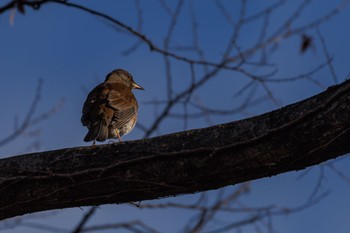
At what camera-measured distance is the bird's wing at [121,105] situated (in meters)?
7.71

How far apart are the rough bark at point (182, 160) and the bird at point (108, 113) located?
2.74 meters

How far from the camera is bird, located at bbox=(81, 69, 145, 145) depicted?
24.1 ft

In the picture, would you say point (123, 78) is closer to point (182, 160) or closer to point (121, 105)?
point (121, 105)

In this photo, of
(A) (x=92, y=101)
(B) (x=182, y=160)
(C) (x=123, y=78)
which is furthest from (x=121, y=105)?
(B) (x=182, y=160)

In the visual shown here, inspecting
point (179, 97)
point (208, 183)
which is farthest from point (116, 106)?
point (208, 183)

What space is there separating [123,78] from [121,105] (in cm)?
253

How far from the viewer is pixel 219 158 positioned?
3.93 m

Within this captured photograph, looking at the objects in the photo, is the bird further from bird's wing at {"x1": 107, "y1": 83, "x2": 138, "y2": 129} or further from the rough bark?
the rough bark

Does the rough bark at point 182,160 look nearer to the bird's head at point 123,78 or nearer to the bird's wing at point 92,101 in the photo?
the bird's wing at point 92,101

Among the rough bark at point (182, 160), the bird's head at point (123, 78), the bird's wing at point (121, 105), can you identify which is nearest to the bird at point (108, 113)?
the bird's wing at point (121, 105)

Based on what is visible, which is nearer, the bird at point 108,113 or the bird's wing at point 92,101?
the bird at point 108,113

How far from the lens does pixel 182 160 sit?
13.2 feet

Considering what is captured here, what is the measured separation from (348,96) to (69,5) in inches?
67.0

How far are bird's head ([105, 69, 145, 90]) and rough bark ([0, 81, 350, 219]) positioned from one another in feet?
19.3
